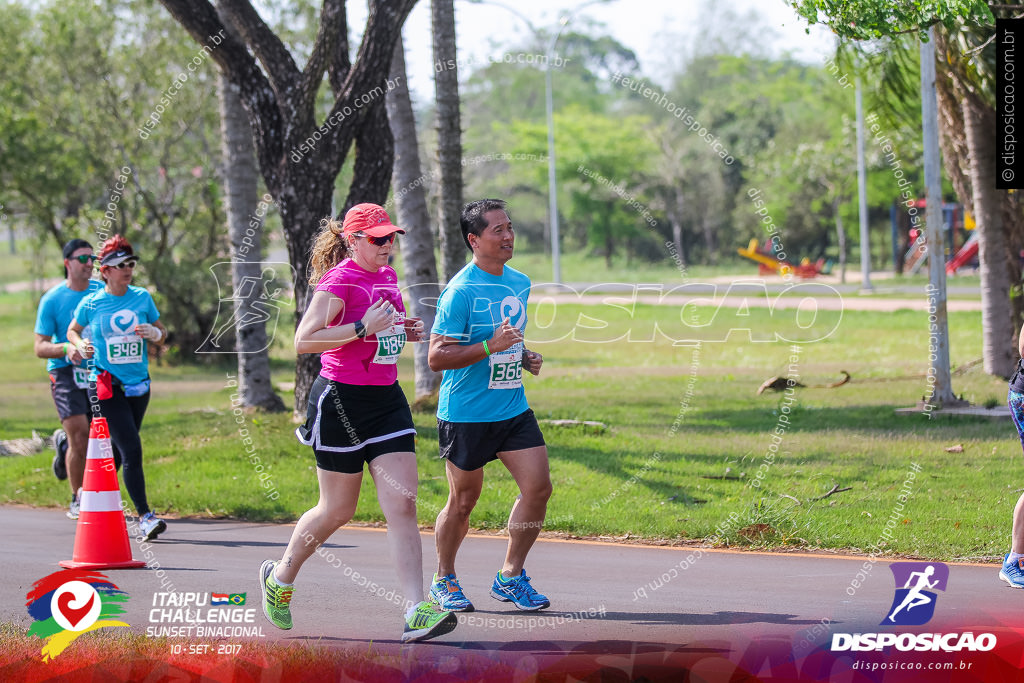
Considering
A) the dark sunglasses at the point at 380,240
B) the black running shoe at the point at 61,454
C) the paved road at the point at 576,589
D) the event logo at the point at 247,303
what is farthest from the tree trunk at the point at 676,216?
the dark sunglasses at the point at 380,240

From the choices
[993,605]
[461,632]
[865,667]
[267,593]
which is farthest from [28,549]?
[993,605]

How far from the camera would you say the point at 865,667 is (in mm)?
→ 4695

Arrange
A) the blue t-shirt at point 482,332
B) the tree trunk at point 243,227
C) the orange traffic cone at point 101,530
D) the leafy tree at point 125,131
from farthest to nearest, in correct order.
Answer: the leafy tree at point 125,131
the tree trunk at point 243,227
the orange traffic cone at point 101,530
the blue t-shirt at point 482,332

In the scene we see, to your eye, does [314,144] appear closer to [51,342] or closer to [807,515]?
[51,342]

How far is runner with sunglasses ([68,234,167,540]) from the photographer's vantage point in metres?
7.70

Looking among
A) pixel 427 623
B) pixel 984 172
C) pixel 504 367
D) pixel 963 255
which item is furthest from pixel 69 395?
pixel 963 255

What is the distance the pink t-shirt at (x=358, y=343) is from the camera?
16.9 ft

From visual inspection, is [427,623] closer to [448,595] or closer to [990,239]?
[448,595]

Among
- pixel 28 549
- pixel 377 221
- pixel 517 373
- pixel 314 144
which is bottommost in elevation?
pixel 28 549

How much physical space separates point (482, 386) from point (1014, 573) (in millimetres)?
3103

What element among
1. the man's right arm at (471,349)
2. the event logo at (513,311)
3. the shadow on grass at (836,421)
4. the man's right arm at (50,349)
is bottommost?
the shadow on grass at (836,421)

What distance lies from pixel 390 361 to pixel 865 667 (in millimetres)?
2539

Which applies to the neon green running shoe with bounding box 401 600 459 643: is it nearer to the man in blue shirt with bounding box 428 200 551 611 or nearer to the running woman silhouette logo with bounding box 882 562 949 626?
the man in blue shirt with bounding box 428 200 551 611

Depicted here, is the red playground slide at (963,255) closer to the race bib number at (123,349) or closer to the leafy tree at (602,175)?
the leafy tree at (602,175)
